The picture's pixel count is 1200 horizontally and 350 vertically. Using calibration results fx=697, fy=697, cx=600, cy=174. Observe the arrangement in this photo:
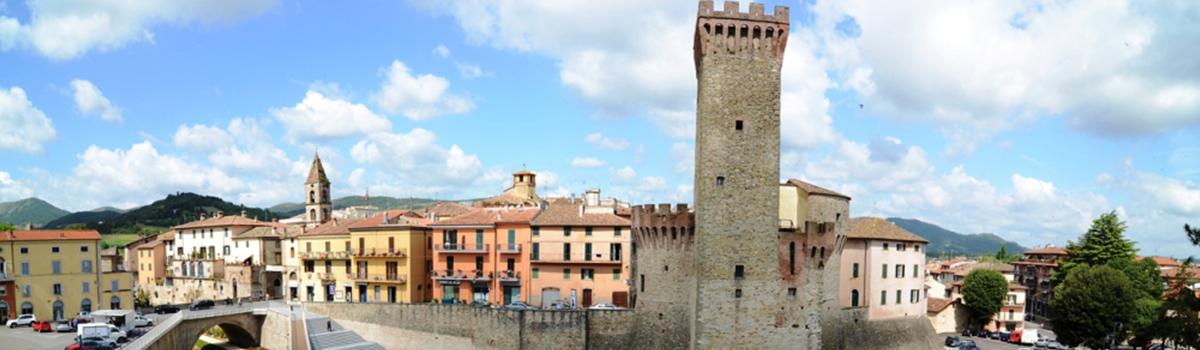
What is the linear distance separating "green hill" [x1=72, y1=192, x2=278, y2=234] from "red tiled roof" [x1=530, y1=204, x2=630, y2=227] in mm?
105772

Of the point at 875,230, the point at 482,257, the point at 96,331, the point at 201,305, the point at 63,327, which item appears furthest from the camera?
the point at 482,257

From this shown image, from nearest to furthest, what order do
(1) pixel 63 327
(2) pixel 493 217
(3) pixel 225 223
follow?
(1) pixel 63 327 < (2) pixel 493 217 < (3) pixel 225 223

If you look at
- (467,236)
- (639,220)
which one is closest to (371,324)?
(467,236)

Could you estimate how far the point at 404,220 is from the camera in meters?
58.3

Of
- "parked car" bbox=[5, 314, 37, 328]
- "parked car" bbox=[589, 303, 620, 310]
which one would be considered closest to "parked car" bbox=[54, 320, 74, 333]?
"parked car" bbox=[5, 314, 37, 328]

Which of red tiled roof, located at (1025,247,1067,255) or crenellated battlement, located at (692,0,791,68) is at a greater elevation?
crenellated battlement, located at (692,0,791,68)

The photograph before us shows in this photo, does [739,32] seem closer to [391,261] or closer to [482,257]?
[482,257]

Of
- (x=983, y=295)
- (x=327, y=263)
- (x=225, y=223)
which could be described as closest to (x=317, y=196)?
(x=225, y=223)

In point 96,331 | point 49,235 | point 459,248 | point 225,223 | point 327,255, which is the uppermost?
point 49,235

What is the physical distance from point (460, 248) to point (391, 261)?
7.16m

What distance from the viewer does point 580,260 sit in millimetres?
50406

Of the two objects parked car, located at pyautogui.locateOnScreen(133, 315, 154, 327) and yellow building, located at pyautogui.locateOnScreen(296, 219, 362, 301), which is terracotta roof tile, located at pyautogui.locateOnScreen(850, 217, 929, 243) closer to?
yellow building, located at pyautogui.locateOnScreen(296, 219, 362, 301)

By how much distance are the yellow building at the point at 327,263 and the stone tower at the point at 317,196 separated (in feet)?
56.5

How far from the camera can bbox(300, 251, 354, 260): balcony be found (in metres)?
60.3
